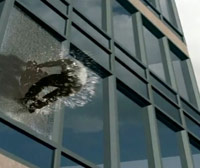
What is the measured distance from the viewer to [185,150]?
779cm

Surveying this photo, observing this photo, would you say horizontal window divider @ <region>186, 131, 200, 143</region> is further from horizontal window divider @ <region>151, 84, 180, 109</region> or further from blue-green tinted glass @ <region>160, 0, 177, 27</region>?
blue-green tinted glass @ <region>160, 0, 177, 27</region>

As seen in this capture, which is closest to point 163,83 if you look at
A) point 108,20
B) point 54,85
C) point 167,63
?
point 167,63

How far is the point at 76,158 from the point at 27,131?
75 centimetres

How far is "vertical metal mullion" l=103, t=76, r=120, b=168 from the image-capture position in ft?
18.3

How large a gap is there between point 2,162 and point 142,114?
396cm

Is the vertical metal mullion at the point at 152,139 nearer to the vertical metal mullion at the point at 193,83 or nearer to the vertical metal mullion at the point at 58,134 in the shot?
the vertical metal mullion at the point at 58,134

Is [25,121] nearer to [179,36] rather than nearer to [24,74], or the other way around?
[24,74]

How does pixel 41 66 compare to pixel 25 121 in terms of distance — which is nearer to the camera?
pixel 25 121

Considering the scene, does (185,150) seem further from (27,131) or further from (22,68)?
(27,131)

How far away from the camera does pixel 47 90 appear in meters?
5.03

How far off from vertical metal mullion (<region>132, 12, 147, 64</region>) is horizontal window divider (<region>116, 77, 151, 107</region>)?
129cm

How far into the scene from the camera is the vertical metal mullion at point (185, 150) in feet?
24.9

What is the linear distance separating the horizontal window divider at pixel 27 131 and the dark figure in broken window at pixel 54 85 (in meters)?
0.52

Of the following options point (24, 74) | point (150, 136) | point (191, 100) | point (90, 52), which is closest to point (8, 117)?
point (24, 74)
